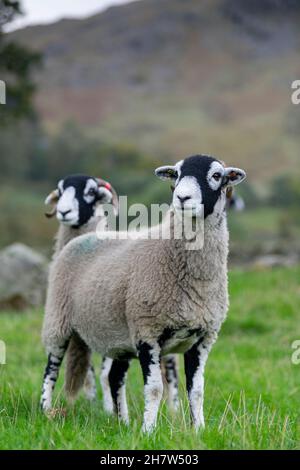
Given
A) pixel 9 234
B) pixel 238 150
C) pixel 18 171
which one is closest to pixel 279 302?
pixel 9 234

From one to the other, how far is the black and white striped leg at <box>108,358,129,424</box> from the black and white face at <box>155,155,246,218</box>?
1702 mm

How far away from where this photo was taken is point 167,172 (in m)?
5.48

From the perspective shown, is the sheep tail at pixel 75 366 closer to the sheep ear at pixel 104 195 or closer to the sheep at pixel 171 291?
the sheep at pixel 171 291

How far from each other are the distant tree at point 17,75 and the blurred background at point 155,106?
3 centimetres

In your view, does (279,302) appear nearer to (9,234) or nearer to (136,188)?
(9,234)

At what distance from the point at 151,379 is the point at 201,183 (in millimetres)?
1444

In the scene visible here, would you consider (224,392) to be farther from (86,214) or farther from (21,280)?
(21,280)

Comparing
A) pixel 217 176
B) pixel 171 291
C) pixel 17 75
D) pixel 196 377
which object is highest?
pixel 17 75

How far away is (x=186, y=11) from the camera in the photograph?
450 ft

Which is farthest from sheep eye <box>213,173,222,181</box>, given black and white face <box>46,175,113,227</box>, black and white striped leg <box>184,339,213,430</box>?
black and white face <box>46,175,113,227</box>

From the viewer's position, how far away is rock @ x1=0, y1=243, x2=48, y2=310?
14.0 m

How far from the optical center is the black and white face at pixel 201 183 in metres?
5.03

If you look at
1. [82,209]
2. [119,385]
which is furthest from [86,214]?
[119,385]

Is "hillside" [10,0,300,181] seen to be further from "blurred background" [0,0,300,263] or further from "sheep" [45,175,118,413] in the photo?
"sheep" [45,175,118,413]
